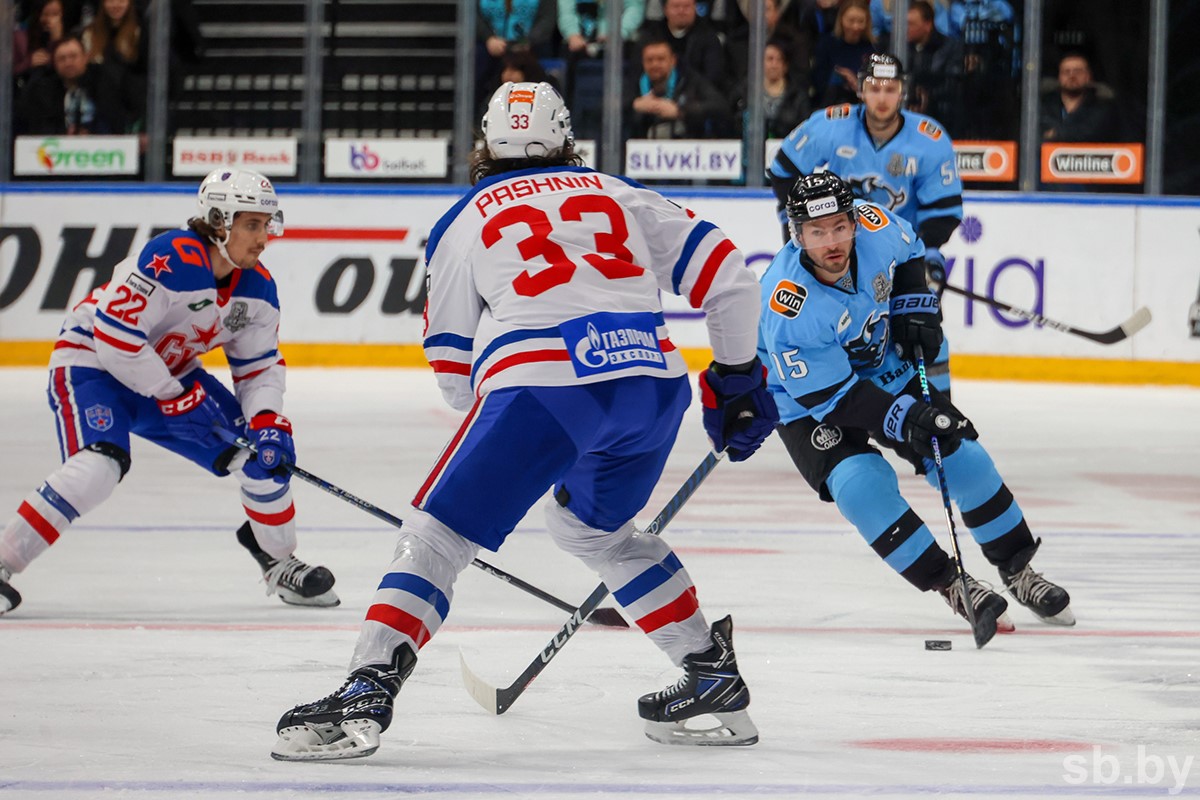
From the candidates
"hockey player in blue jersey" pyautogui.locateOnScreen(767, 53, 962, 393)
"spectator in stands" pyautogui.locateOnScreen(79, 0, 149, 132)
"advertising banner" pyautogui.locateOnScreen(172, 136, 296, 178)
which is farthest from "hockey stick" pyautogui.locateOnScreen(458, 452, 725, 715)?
"spectator in stands" pyautogui.locateOnScreen(79, 0, 149, 132)

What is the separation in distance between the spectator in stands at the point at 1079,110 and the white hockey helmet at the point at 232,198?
675cm

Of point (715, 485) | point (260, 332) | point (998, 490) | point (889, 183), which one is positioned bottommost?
point (715, 485)

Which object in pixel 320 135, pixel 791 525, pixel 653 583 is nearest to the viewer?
pixel 653 583

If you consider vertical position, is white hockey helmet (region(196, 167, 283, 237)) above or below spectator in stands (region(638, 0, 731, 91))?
below

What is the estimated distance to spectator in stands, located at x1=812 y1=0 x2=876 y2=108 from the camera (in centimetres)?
1001

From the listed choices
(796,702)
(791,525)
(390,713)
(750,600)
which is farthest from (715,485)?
(390,713)

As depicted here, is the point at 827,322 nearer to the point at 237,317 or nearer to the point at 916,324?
the point at 916,324

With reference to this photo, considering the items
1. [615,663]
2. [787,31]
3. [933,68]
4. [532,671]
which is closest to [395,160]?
[787,31]

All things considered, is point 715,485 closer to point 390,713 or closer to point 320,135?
point 390,713

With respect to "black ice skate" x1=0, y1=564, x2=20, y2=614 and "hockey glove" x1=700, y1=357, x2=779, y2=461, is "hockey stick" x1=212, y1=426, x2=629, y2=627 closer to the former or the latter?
"black ice skate" x1=0, y1=564, x2=20, y2=614

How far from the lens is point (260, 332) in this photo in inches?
165

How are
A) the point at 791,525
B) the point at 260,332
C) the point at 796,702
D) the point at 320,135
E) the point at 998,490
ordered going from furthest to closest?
1. the point at 320,135
2. the point at 791,525
3. the point at 260,332
4. the point at 998,490
5. the point at 796,702

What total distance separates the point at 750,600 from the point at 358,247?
6285 millimetres

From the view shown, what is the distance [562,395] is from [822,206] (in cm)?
125
